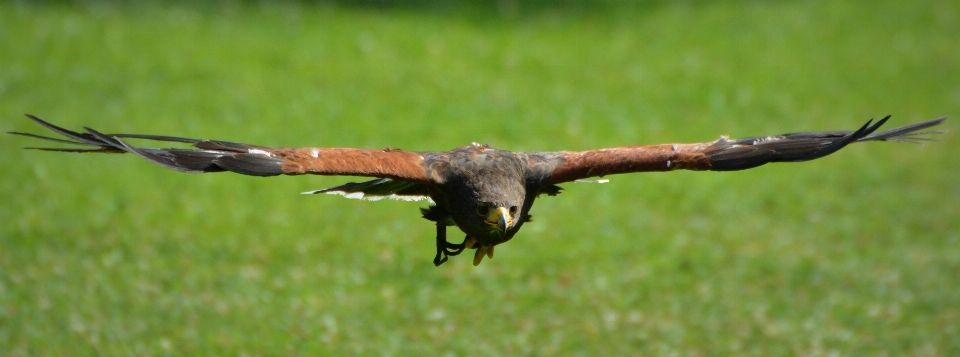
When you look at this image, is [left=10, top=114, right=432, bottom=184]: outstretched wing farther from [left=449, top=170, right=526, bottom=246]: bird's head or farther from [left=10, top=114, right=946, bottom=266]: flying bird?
[left=449, top=170, right=526, bottom=246]: bird's head

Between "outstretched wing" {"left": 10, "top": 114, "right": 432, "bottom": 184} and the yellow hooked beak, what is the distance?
49 cm

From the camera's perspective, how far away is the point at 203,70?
16.3 metres

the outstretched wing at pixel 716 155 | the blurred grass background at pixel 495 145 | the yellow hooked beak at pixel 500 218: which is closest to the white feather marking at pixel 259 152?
the yellow hooked beak at pixel 500 218

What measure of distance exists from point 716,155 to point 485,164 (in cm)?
149

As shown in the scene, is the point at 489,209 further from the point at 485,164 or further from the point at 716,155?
the point at 716,155

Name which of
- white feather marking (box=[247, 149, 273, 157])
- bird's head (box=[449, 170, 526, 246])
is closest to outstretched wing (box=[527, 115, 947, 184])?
bird's head (box=[449, 170, 526, 246])

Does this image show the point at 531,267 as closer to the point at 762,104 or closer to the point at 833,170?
the point at 833,170

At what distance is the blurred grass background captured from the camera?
9.45 metres

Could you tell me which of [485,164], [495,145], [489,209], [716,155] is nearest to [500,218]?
[489,209]

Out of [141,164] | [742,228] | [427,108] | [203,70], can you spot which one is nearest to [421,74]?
[427,108]

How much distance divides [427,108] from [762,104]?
5.61m

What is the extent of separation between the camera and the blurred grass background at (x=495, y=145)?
945cm

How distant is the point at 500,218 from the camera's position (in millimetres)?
6379

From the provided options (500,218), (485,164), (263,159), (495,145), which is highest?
(495,145)
